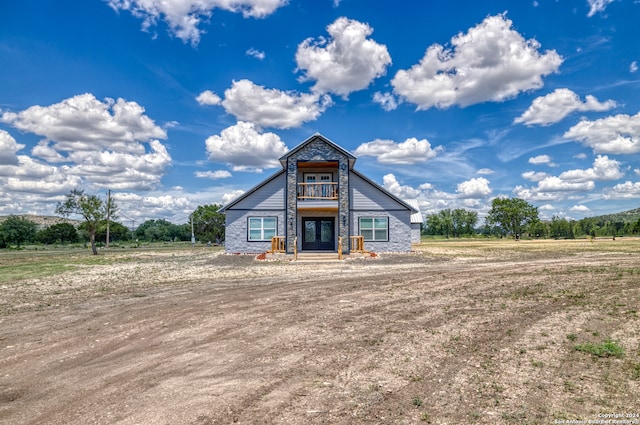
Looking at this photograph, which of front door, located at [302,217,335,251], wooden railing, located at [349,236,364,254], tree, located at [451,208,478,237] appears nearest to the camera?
wooden railing, located at [349,236,364,254]

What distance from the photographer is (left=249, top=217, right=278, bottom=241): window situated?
26391mm

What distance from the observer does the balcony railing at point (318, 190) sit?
26236 mm

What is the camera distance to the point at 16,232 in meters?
58.9

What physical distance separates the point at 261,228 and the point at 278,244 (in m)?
1.82

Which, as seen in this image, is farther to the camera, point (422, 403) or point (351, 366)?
point (351, 366)

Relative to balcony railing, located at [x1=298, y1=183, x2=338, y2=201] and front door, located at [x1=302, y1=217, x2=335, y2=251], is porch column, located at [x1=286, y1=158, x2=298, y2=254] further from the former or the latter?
front door, located at [x1=302, y1=217, x2=335, y2=251]

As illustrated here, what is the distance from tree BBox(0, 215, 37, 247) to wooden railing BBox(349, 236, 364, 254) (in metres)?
56.7

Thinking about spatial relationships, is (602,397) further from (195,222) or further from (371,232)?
(195,222)

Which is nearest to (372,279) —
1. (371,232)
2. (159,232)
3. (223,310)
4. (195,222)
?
(223,310)

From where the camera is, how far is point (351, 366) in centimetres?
489

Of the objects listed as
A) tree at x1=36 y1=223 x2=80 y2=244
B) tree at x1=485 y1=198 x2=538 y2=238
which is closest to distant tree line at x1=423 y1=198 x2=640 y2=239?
tree at x1=485 y1=198 x2=538 y2=238

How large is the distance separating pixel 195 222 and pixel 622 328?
51950 mm

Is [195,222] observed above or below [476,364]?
above

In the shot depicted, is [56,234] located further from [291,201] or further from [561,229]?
[561,229]
